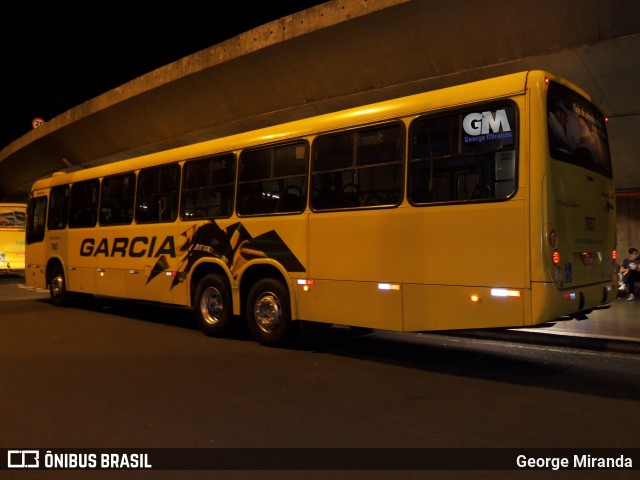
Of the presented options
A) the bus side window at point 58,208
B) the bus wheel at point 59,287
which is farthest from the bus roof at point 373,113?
the bus wheel at point 59,287

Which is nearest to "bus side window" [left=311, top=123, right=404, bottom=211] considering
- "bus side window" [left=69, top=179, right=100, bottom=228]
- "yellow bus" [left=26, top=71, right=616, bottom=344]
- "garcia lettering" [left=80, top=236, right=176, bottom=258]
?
"yellow bus" [left=26, top=71, right=616, bottom=344]

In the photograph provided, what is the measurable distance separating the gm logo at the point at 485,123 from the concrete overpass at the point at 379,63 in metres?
4.84

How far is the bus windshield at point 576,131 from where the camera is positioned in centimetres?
543

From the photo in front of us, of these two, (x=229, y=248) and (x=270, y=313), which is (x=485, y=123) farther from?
(x=229, y=248)

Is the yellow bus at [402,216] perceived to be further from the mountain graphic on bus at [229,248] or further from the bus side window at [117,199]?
the bus side window at [117,199]

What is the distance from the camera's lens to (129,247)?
32.7ft

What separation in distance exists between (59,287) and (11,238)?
1003 cm

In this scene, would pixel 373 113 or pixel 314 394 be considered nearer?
pixel 314 394

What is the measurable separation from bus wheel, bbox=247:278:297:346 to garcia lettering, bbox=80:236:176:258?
6.99ft

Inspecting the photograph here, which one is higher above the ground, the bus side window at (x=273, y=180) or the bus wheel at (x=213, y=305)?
the bus side window at (x=273, y=180)

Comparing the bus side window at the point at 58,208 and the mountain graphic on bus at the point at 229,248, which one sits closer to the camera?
the mountain graphic on bus at the point at 229,248

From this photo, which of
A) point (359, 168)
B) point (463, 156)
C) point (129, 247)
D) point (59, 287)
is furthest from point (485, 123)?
point (59, 287)

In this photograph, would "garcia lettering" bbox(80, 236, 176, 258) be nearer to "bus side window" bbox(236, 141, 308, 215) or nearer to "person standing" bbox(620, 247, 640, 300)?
"bus side window" bbox(236, 141, 308, 215)

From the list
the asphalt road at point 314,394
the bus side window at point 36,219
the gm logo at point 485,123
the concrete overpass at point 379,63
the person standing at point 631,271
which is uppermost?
the concrete overpass at point 379,63
